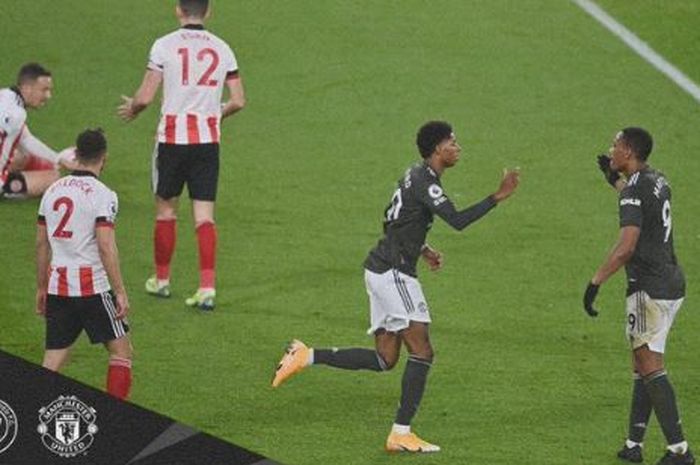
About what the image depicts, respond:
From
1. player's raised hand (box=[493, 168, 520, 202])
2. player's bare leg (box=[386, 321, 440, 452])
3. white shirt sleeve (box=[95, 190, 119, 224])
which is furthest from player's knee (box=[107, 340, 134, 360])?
player's raised hand (box=[493, 168, 520, 202])

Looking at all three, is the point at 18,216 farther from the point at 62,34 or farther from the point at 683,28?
the point at 683,28

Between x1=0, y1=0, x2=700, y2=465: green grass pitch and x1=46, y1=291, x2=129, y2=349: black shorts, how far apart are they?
3.36 ft

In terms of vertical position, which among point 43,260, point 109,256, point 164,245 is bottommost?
point 164,245

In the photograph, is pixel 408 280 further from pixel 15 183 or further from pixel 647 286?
pixel 15 183

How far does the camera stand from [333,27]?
2578 cm

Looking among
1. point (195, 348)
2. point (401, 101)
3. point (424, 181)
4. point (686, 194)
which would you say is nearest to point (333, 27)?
point (401, 101)

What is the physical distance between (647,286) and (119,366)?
139 inches

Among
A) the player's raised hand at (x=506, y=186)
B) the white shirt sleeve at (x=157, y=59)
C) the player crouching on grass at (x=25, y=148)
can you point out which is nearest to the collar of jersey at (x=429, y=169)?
the player's raised hand at (x=506, y=186)

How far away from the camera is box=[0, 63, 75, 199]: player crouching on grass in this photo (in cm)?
1925

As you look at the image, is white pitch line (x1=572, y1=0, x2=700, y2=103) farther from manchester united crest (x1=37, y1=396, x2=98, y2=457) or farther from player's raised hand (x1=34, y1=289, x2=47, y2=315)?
manchester united crest (x1=37, y1=396, x2=98, y2=457)

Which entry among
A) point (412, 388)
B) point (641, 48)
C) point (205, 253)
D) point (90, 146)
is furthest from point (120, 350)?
point (641, 48)

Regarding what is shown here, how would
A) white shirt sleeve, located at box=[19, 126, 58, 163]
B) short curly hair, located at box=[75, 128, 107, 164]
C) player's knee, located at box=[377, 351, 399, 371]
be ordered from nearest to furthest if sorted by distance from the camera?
short curly hair, located at box=[75, 128, 107, 164] → player's knee, located at box=[377, 351, 399, 371] → white shirt sleeve, located at box=[19, 126, 58, 163]

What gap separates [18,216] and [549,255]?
484 cm

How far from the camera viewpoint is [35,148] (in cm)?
2042
